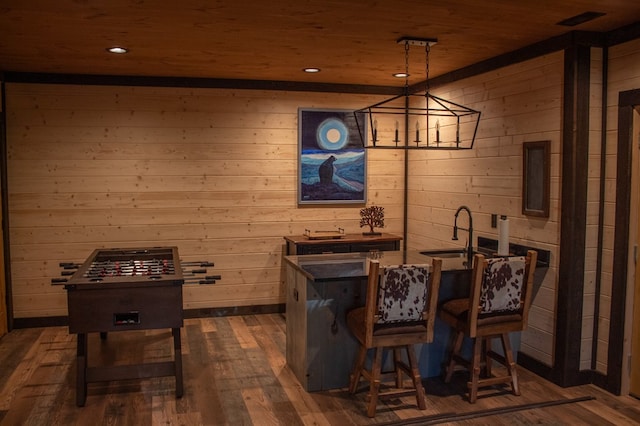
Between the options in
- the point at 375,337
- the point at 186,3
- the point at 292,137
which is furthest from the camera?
the point at 292,137

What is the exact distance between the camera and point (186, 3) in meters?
3.19

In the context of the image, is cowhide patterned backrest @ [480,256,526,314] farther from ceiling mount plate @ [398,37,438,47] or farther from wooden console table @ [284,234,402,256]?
wooden console table @ [284,234,402,256]

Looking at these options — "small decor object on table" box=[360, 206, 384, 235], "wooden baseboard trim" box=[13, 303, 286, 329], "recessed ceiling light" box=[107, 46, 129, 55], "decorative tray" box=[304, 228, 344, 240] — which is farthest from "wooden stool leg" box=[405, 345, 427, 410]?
"recessed ceiling light" box=[107, 46, 129, 55]

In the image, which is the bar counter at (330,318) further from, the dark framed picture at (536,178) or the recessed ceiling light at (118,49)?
the recessed ceiling light at (118,49)

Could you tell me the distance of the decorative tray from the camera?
5727 millimetres

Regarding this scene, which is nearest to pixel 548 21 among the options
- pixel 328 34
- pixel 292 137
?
pixel 328 34

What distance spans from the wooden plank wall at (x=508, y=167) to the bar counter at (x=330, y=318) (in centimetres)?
64

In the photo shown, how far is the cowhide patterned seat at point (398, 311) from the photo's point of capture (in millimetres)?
3410

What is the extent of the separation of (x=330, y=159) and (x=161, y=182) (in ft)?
5.65

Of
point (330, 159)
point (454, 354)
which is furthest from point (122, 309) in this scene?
point (330, 159)

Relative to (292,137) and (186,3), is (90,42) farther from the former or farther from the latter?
(292,137)

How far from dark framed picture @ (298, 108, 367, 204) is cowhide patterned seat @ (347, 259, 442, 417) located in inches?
104

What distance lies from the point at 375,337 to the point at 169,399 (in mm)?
1432

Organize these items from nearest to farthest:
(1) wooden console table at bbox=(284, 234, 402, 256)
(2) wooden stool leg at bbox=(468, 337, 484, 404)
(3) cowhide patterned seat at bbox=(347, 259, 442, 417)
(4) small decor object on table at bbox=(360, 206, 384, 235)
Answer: (3) cowhide patterned seat at bbox=(347, 259, 442, 417), (2) wooden stool leg at bbox=(468, 337, 484, 404), (1) wooden console table at bbox=(284, 234, 402, 256), (4) small decor object on table at bbox=(360, 206, 384, 235)
